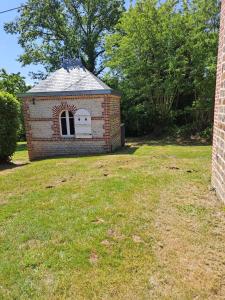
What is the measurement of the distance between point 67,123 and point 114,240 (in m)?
9.17

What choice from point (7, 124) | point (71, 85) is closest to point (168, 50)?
point (71, 85)

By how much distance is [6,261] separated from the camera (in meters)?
3.23

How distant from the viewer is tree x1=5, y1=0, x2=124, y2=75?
23.4m

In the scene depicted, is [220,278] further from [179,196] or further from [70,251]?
[179,196]

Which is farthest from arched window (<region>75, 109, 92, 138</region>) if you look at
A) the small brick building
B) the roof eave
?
the roof eave

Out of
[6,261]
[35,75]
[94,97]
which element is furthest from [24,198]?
[35,75]

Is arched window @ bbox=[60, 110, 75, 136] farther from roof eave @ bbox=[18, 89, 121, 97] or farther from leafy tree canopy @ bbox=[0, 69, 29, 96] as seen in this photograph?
leafy tree canopy @ bbox=[0, 69, 29, 96]

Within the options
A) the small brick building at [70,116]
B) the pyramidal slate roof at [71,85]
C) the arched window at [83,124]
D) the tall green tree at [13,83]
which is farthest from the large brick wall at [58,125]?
the tall green tree at [13,83]

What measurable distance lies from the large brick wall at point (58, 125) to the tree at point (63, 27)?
515 inches

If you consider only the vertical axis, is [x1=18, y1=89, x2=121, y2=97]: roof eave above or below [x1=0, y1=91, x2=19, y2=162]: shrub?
above

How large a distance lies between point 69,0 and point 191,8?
11.7 meters

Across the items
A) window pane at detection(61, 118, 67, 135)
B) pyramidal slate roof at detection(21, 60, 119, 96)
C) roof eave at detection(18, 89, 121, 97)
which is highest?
pyramidal slate roof at detection(21, 60, 119, 96)

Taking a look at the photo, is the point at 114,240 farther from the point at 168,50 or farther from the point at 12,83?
the point at 12,83

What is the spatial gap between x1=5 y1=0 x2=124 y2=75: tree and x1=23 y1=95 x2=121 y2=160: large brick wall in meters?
13.1
